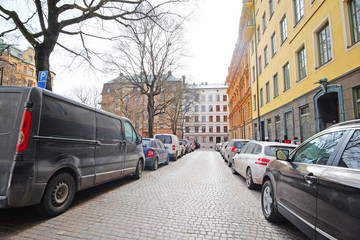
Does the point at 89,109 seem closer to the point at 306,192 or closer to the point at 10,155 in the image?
the point at 10,155

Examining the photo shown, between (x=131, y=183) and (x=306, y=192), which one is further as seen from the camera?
(x=131, y=183)

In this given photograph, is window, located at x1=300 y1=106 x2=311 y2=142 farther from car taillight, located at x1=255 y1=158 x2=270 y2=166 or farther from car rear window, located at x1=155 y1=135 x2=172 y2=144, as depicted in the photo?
car rear window, located at x1=155 y1=135 x2=172 y2=144

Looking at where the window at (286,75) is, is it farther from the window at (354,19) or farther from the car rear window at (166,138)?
the car rear window at (166,138)

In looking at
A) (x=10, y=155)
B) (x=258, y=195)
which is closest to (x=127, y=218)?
(x=10, y=155)

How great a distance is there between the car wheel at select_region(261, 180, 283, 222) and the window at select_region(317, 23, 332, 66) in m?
8.54

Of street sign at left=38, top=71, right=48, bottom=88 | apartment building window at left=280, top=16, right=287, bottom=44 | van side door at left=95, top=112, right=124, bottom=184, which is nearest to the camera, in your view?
van side door at left=95, top=112, right=124, bottom=184

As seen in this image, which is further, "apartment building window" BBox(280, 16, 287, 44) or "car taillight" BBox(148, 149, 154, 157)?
→ "apartment building window" BBox(280, 16, 287, 44)

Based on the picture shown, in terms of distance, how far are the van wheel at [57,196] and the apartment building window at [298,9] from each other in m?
14.2

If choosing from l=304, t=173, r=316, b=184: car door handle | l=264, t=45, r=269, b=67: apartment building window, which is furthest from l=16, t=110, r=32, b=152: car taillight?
l=264, t=45, r=269, b=67: apartment building window

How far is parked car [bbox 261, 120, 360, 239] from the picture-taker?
1818 mm

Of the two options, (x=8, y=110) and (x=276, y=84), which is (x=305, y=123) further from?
(x=8, y=110)

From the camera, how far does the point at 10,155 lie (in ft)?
10.2

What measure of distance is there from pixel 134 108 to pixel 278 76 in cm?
2684

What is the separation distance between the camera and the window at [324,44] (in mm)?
9625
